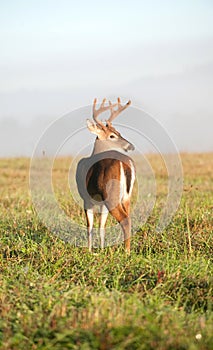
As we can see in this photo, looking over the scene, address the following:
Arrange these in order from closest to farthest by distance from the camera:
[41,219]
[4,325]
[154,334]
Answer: [154,334], [4,325], [41,219]

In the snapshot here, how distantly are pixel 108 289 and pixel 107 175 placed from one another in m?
1.67

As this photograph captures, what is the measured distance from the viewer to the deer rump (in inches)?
226

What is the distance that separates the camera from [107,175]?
5801 millimetres

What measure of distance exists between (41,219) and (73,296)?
2.72 meters

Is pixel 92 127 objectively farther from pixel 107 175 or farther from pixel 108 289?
pixel 108 289

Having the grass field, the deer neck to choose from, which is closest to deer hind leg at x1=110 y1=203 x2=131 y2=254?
the grass field

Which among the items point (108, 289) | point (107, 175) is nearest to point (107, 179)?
point (107, 175)

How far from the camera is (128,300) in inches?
142

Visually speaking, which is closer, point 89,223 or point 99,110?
point 89,223

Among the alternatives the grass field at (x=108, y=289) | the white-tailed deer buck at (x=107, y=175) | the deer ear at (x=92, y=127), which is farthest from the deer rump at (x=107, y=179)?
the grass field at (x=108, y=289)

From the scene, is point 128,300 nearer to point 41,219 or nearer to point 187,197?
point 41,219

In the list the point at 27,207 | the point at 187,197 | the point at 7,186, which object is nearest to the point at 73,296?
the point at 27,207

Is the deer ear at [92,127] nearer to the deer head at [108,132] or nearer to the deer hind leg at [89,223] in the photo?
the deer head at [108,132]

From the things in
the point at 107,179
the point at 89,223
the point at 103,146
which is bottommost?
the point at 89,223
